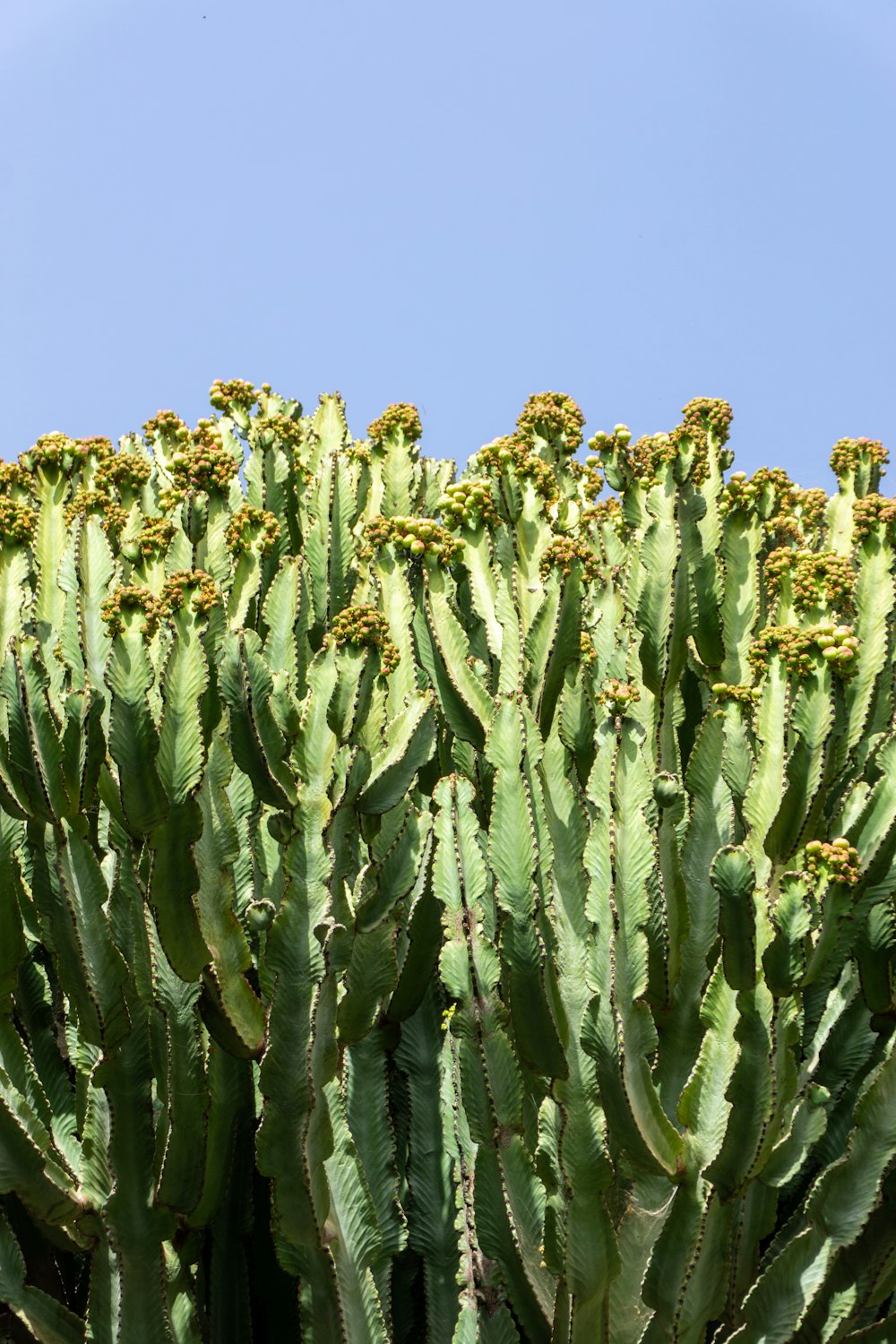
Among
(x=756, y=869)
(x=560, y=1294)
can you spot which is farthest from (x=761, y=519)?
(x=560, y=1294)

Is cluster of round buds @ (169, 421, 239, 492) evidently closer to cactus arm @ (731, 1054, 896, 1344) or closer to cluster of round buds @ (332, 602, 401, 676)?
cluster of round buds @ (332, 602, 401, 676)

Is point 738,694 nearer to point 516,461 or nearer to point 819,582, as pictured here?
point 819,582

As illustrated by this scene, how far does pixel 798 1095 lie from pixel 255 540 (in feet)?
9.28

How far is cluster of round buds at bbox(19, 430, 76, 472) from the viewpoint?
605 cm

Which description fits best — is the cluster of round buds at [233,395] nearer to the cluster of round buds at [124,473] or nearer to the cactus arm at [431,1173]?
the cluster of round buds at [124,473]

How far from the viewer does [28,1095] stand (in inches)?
173

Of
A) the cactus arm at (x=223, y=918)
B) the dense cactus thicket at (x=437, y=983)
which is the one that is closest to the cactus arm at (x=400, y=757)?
the dense cactus thicket at (x=437, y=983)

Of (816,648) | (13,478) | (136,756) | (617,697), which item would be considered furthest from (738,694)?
(13,478)

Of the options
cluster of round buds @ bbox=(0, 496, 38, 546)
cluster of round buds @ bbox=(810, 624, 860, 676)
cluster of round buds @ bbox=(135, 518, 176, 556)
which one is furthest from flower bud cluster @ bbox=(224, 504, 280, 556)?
cluster of round buds @ bbox=(810, 624, 860, 676)

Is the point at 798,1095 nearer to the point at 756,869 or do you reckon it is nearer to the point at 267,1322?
the point at 756,869

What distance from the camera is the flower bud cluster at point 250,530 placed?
5.63 m

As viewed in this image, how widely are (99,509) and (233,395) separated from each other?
1.71 m

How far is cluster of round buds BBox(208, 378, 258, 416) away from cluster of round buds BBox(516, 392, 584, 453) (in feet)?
4.77

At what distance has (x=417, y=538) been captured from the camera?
534 centimetres
